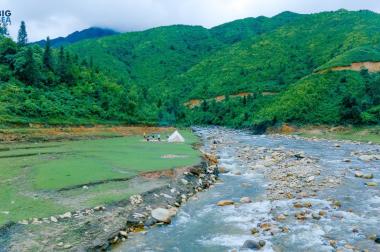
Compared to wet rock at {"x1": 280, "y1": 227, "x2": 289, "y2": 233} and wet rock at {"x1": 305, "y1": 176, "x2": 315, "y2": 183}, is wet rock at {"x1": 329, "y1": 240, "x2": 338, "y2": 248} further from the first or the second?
wet rock at {"x1": 305, "y1": 176, "x2": 315, "y2": 183}

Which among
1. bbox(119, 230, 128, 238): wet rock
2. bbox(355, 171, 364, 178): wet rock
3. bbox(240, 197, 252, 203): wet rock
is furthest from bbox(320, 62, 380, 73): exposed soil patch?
bbox(119, 230, 128, 238): wet rock

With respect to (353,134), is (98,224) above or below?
below

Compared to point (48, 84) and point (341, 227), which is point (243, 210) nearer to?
point (341, 227)

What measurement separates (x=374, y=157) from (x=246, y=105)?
6701 cm

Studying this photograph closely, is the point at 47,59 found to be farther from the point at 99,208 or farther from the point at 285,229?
the point at 285,229

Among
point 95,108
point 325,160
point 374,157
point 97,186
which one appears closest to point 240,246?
point 97,186

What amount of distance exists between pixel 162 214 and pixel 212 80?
12329cm

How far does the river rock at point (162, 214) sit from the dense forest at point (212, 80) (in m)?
34.9

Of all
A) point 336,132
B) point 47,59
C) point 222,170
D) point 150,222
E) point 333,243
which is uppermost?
point 47,59

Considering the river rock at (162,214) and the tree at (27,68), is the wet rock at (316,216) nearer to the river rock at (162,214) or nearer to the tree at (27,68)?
the river rock at (162,214)

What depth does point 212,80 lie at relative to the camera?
138875 mm

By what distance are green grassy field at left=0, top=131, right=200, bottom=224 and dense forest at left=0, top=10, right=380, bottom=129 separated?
21151 mm

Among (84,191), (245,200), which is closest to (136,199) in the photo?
(84,191)

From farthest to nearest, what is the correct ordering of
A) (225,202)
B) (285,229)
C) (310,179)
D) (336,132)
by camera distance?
(336,132), (310,179), (225,202), (285,229)
